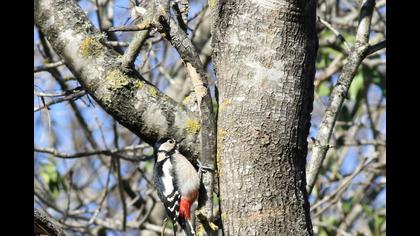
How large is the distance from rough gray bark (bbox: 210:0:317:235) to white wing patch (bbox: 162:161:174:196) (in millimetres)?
1789

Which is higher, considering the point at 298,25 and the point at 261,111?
the point at 298,25

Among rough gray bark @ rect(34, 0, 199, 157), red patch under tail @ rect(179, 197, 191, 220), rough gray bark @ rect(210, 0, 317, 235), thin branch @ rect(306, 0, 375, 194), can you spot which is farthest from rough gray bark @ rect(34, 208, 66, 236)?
red patch under tail @ rect(179, 197, 191, 220)

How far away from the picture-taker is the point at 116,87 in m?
3.41

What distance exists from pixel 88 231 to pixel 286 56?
4.08 m

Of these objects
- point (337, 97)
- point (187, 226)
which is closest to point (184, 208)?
point (187, 226)

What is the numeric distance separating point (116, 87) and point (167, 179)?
1.68 meters

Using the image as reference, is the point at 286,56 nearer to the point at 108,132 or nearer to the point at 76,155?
the point at 76,155

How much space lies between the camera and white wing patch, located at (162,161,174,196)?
4922 millimetres

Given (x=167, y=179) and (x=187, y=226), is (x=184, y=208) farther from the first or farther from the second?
(x=167, y=179)

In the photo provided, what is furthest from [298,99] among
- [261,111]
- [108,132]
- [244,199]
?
[108,132]

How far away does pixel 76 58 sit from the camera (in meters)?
3.55

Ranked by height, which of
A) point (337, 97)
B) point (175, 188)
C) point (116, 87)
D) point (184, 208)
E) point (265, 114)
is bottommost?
point (184, 208)
